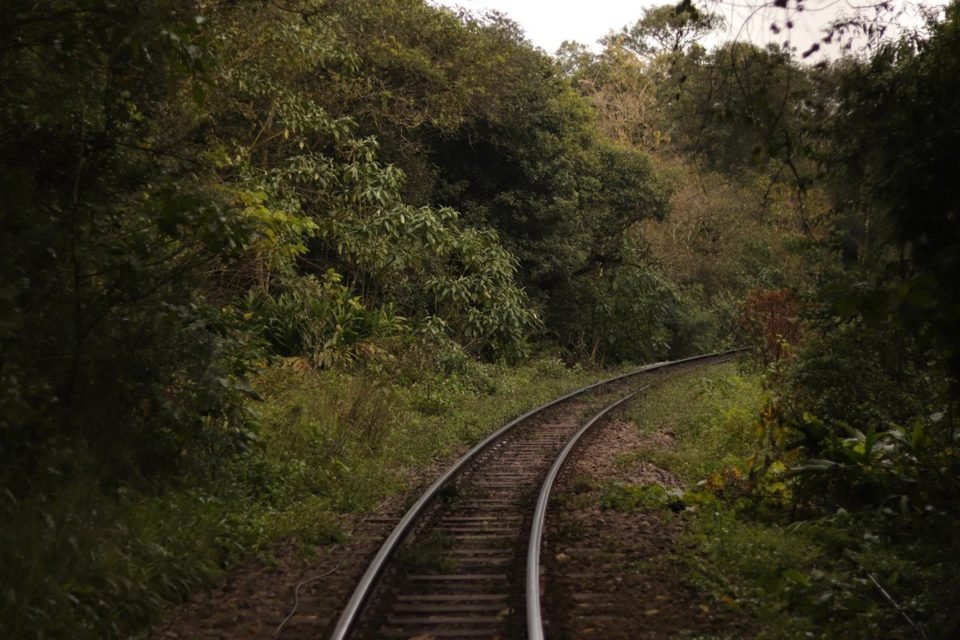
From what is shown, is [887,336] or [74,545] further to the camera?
[887,336]

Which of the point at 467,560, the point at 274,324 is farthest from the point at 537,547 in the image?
the point at 274,324

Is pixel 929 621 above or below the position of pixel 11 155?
below

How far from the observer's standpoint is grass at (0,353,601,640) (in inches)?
210

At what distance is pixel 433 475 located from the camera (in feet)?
35.4

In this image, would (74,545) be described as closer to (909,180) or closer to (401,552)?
(401,552)

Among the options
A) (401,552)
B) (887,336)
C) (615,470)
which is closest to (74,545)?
(401,552)

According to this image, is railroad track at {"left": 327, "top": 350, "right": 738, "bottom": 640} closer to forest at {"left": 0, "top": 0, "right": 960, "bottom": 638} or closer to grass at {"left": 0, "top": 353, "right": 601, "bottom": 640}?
grass at {"left": 0, "top": 353, "right": 601, "bottom": 640}

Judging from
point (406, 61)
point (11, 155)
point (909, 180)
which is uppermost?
point (406, 61)

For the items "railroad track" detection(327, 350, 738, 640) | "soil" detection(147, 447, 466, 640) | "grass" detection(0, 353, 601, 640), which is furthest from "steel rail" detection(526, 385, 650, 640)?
"grass" detection(0, 353, 601, 640)

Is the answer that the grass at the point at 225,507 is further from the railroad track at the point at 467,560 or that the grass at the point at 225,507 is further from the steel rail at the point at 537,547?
the steel rail at the point at 537,547

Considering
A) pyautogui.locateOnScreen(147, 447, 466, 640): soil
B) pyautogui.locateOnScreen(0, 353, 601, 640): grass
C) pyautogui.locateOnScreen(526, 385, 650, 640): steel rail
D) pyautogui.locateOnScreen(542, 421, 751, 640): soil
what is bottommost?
pyautogui.locateOnScreen(542, 421, 751, 640): soil

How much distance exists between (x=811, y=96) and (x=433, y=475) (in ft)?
21.1

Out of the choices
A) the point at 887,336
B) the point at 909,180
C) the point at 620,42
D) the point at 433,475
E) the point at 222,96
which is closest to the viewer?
the point at 909,180

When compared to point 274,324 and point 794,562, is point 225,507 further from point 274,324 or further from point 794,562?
point 274,324
